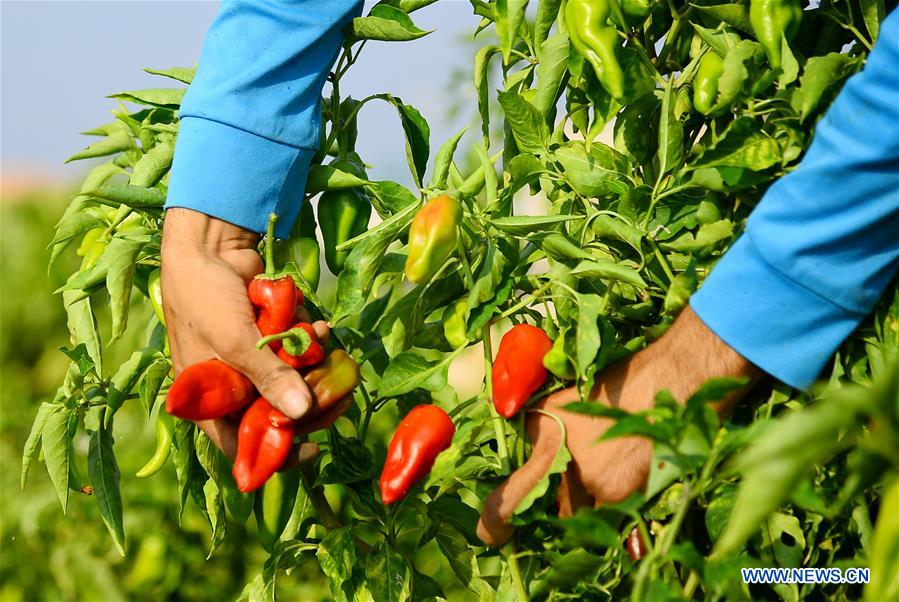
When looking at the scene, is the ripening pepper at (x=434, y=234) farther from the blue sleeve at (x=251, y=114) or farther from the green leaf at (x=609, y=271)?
the blue sleeve at (x=251, y=114)

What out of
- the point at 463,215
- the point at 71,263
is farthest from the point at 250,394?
the point at 71,263

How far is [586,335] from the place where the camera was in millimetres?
1064

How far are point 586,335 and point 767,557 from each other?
1.06 ft

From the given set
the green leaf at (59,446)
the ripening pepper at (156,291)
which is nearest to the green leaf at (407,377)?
the ripening pepper at (156,291)

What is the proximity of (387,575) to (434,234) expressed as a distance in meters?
0.45

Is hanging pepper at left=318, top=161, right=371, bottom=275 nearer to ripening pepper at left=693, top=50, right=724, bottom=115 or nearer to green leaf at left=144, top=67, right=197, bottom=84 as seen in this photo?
green leaf at left=144, top=67, right=197, bottom=84

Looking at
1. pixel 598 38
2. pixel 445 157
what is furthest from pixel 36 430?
pixel 598 38

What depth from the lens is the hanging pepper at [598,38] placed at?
3.76 feet

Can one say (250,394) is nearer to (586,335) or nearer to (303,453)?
(303,453)

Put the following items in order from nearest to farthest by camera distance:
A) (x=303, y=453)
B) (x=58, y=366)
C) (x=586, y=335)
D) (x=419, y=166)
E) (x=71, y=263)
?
(x=586, y=335), (x=303, y=453), (x=419, y=166), (x=58, y=366), (x=71, y=263)

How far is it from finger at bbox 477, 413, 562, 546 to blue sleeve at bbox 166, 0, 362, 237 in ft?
1.49

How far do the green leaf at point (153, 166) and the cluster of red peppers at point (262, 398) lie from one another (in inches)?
10.2

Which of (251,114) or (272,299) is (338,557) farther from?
(251,114)

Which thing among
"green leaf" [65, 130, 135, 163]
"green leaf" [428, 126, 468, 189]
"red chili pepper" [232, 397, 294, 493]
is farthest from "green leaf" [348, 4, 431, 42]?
"red chili pepper" [232, 397, 294, 493]
